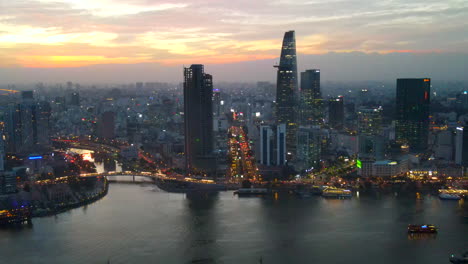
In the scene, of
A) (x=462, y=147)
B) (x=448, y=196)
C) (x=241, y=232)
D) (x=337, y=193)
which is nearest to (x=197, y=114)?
(x=337, y=193)

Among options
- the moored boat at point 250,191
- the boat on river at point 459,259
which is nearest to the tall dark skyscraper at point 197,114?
the moored boat at point 250,191

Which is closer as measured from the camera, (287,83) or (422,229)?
(422,229)

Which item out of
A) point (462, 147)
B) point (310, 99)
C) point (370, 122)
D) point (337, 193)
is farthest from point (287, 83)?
point (337, 193)

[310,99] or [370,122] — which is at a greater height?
[310,99]

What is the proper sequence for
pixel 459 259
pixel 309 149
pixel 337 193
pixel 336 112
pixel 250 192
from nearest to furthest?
pixel 459 259
pixel 337 193
pixel 250 192
pixel 309 149
pixel 336 112

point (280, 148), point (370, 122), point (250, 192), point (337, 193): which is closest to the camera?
point (337, 193)

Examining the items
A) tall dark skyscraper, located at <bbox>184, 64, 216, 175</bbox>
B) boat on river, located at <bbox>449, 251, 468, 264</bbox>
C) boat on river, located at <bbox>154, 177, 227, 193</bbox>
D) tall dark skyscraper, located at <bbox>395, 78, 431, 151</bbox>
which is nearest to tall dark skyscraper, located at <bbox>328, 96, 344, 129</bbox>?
tall dark skyscraper, located at <bbox>395, 78, 431, 151</bbox>

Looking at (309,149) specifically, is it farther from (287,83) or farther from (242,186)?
(287,83)

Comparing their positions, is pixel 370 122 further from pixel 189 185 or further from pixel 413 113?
pixel 189 185

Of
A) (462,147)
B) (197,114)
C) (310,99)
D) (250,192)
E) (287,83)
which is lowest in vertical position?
(250,192)

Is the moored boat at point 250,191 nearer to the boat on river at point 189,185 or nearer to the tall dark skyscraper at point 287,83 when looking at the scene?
the boat on river at point 189,185
